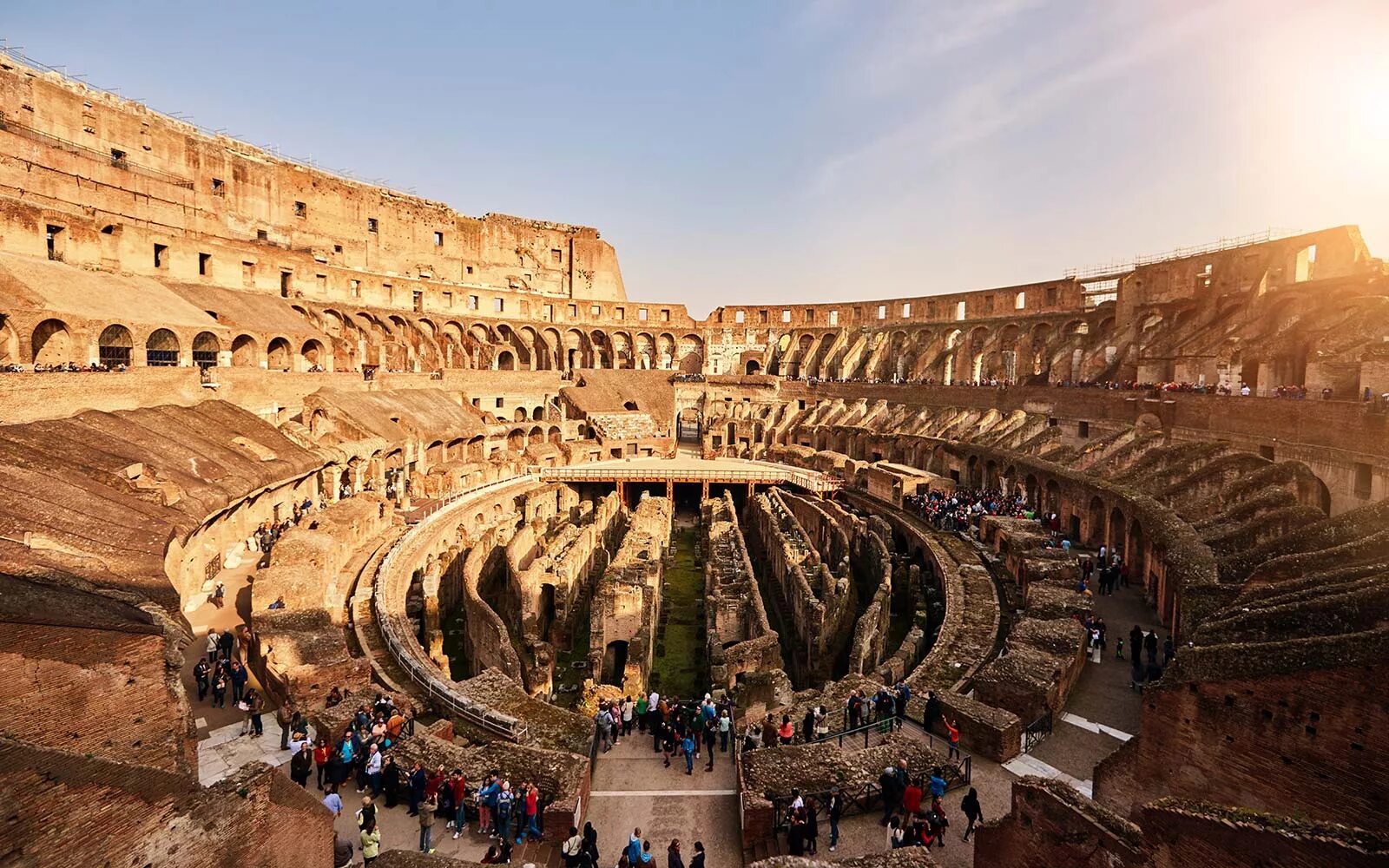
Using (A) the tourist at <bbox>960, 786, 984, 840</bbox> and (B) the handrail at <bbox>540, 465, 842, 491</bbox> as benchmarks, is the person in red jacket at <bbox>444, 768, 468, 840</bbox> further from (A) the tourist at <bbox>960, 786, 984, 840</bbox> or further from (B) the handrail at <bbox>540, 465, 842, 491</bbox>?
(B) the handrail at <bbox>540, 465, 842, 491</bbox>

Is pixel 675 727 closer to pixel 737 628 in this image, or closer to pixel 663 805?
pixel 663 805

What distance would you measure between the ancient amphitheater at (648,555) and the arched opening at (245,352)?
131mm

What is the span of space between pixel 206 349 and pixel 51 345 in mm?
5298

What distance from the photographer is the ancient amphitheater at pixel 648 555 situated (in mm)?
6898

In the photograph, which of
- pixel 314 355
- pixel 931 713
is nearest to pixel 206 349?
pixel 314 355

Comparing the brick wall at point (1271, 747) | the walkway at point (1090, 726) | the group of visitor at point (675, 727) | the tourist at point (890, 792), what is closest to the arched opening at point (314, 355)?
the group of visitor at point (675, 727)

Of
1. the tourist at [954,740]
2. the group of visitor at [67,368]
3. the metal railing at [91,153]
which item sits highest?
the metal railing at [91,153]

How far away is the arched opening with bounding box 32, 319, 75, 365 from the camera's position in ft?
70.5

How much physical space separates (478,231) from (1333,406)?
5171cm

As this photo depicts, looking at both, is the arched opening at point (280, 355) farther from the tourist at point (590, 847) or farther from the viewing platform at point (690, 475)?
the tourist at point (590, 847)

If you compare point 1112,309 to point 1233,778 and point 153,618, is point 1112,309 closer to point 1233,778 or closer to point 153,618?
point 1233,778

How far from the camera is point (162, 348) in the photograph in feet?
81.8

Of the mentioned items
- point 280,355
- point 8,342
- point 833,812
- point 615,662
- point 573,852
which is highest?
point 280,355

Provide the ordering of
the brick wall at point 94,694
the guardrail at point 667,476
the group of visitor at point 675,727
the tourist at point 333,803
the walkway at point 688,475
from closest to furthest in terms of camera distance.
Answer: the brick wall at point 94,694, the tourist at point 333,803, the group of visitor at point 675,727, the walkway at point 688,475, the guardrail at point 667,476
